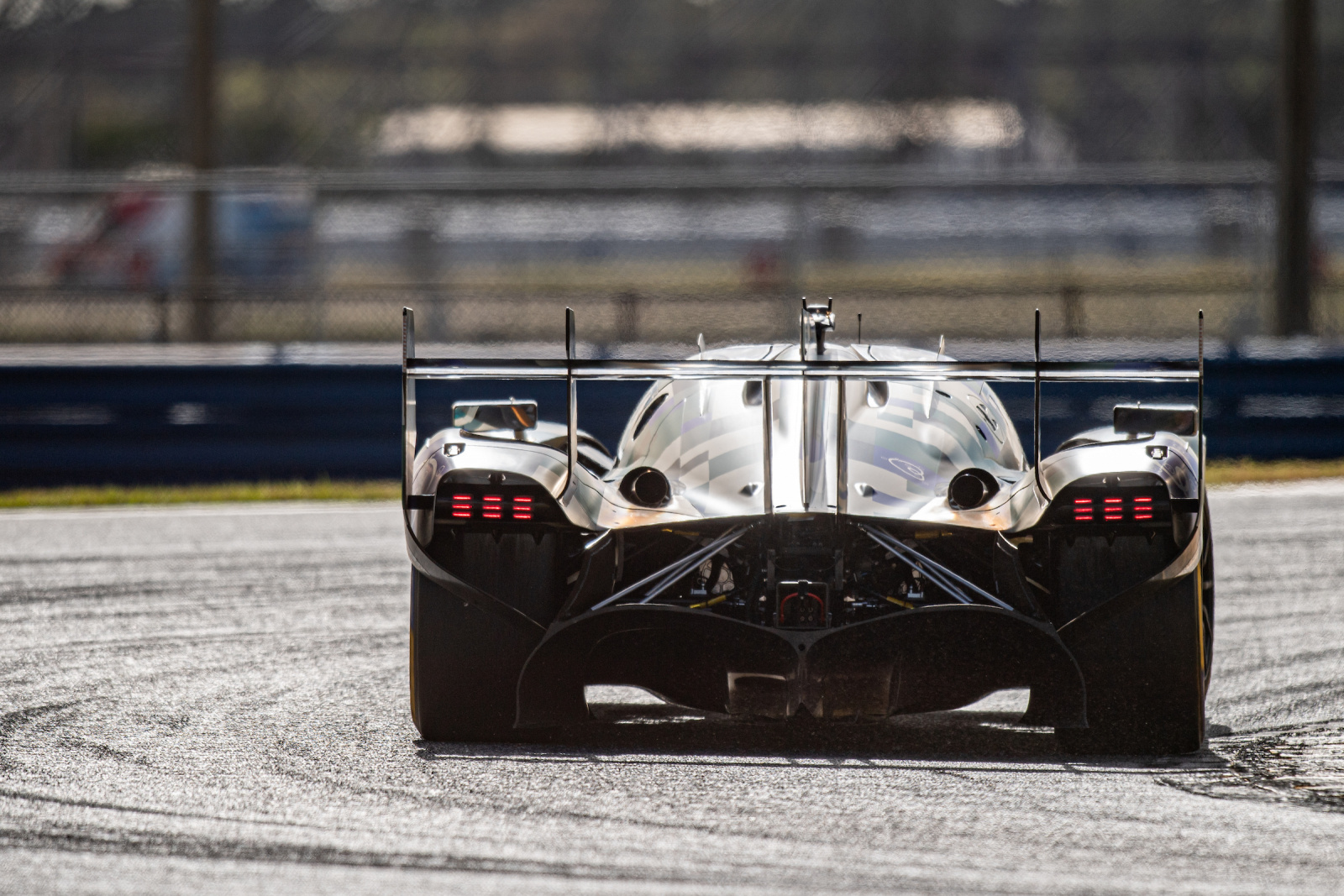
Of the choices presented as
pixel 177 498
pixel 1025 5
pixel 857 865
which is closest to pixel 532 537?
pixel 857 865

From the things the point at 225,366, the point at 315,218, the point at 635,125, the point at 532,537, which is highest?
the point at 635,125

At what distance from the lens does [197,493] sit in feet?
40.0

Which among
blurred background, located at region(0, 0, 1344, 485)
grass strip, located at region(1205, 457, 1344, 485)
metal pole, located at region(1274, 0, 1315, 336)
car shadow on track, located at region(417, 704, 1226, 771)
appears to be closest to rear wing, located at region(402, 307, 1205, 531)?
car shadow on track, located at region(417, 704, 1226, 771)

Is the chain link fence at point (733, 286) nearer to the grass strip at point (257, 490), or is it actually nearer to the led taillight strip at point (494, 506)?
the grass strip at point (257, 490)

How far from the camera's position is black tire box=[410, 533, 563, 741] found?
18.4 feet

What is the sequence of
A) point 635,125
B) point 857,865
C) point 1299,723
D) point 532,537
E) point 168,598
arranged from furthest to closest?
point 635,125 → point 168,598 → point 1299,723 → point 532,537 → point 857,865

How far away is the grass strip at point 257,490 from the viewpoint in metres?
12.0

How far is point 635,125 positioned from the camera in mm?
44188

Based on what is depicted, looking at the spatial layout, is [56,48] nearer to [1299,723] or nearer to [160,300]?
[160,300]

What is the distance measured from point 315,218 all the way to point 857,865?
10.3m

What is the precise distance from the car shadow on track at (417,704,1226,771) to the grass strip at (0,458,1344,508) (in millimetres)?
6164

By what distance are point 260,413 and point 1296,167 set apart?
8021 millimetres

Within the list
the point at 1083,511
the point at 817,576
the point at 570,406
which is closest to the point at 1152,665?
the point at 1083,511

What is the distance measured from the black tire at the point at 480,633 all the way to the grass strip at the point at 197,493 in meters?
6.49
